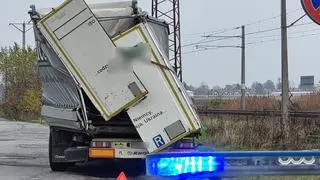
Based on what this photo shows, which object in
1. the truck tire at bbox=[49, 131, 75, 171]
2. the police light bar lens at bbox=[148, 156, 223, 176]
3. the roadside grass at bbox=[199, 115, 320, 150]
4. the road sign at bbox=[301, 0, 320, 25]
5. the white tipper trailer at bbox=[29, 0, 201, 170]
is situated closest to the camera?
the police light bar lens at bbox=[148, 156, 223, 176]

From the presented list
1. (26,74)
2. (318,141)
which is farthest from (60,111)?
(26,74)

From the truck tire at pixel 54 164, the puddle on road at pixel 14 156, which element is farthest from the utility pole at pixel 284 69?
the truck tire at pixel 54 164

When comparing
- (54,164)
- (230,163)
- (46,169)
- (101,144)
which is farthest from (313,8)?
(46,169)

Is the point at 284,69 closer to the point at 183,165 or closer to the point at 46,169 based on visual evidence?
the point at 46,169

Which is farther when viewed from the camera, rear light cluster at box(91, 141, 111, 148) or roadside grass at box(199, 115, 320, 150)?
roadside grass at box(199, 115, 320, 150)

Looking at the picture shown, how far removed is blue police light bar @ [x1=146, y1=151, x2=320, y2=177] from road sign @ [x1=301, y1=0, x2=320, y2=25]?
209 cm

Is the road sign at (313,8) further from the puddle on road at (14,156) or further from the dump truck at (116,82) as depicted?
the puddle on road at (14,156)

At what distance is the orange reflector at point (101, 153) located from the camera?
11508 millimetres

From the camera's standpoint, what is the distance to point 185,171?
263 cm

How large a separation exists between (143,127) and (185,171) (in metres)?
8.24

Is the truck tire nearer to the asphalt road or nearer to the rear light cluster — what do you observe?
the asphalt road

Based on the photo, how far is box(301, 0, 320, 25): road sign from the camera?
4.64 meters

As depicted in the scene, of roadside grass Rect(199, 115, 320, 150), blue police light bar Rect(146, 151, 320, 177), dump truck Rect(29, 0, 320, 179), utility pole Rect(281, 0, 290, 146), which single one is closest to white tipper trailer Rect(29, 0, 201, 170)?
dump truck Rect(29, 0, 320, 179)

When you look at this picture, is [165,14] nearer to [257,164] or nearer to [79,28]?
[79,28]
